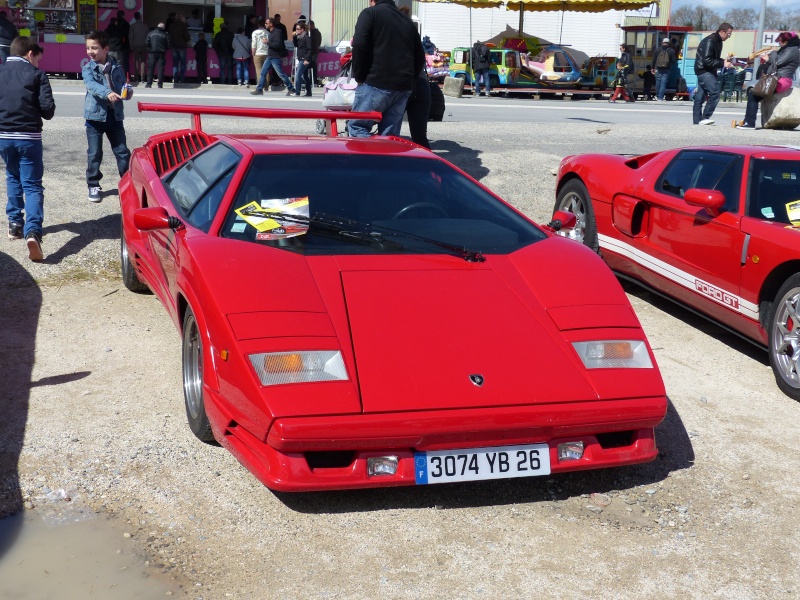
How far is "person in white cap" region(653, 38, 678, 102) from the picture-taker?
24641 millimetres

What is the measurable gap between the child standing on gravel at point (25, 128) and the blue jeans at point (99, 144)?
994 mm

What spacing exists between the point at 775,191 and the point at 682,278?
30.5 inches

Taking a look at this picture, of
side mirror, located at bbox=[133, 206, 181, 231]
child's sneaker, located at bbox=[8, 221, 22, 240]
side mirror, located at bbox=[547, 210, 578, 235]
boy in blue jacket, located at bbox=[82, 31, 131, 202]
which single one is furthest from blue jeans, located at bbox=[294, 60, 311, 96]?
side mirror, located at bbox=[133, 206, 181, 231]

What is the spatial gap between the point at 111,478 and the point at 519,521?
1633 mm

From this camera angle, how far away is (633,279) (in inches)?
265

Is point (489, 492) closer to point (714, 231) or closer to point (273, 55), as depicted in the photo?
point (714, 231)

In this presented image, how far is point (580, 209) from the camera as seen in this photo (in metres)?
7.35

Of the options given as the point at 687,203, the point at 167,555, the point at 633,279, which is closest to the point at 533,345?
the point at 167,555

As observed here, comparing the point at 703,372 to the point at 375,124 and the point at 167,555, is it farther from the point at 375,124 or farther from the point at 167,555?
the point at 375,124

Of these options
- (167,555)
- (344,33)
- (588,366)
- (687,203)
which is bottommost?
(167,555)

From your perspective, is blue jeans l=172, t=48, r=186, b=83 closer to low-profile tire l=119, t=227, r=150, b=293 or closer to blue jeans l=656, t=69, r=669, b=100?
blue jeans l=656, t=69, r=669, b=100

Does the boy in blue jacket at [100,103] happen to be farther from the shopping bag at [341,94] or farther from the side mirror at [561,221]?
the side mirror at [561,221]

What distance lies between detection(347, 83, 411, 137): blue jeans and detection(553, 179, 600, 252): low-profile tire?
5.68ft

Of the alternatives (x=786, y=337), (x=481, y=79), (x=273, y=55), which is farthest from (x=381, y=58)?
(x=481, y=79)
